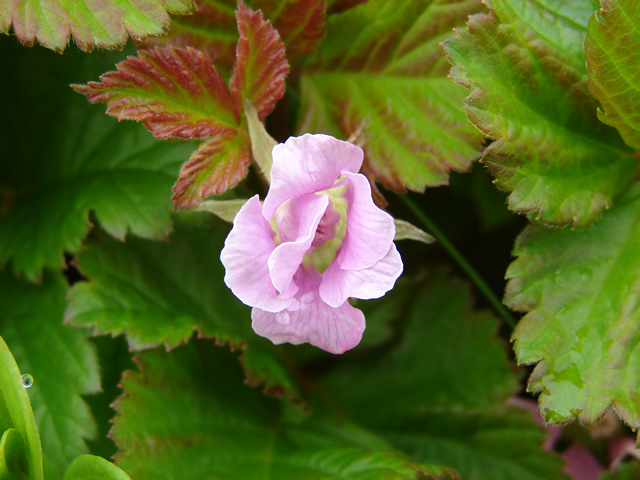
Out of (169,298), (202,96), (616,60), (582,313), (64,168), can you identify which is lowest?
(169,298)

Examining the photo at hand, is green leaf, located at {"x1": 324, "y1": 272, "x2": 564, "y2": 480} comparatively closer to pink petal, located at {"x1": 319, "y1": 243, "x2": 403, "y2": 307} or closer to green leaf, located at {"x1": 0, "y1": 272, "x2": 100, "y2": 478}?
green leaf, located at {"x1": 0, "y1": 272, "x2": 100, "y2": 478}

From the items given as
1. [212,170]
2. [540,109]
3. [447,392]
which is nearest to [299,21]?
[212,170]

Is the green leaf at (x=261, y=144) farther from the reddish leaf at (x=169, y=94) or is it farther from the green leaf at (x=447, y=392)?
the green leaf at (x=447, y=392)

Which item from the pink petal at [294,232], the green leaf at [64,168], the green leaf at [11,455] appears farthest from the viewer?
the green leaf at [64,168]

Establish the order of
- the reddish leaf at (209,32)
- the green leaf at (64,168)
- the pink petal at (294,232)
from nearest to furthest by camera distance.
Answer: the pink petal at (294,232)
the reddish leaf at (209,32)
the green leaf at (64,168)

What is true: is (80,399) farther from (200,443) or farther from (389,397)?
(389,397)

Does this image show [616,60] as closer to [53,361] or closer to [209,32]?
[209,32]

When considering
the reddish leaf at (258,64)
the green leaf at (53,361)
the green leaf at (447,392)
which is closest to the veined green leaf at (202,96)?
the reddish leaf at (258,64)
